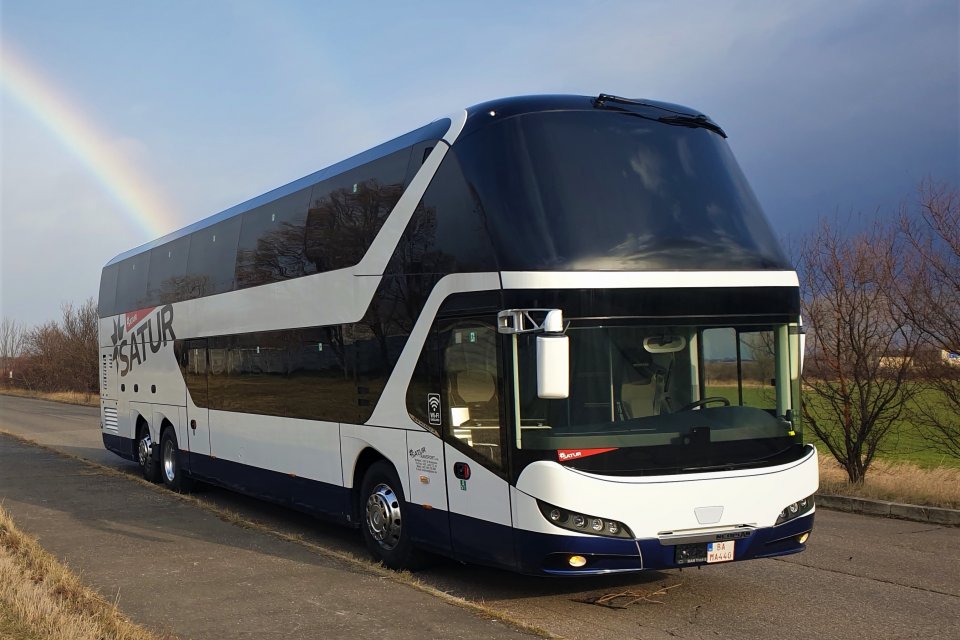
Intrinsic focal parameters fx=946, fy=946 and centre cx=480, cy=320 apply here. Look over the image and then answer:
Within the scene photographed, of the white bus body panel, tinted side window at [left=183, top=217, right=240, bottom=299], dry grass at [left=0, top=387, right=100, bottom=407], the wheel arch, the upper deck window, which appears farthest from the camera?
dry grass at [left=0, top=387, right=100, bottom=407]

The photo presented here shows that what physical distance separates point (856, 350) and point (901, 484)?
6.31ft

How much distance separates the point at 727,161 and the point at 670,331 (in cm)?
190

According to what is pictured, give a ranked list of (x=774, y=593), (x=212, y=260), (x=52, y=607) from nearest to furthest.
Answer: (x=52, y=607) < (x=774, y=593) < (x=212, y=260)

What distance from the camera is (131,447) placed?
17172 millimetres

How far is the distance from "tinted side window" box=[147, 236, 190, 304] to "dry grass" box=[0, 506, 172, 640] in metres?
6.69

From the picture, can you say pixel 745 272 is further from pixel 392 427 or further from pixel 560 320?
pixel 392 427

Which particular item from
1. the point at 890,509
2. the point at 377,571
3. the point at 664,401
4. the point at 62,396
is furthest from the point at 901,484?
the point at 62,396

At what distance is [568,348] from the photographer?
263 inches

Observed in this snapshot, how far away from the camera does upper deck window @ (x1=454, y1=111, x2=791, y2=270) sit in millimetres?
7094

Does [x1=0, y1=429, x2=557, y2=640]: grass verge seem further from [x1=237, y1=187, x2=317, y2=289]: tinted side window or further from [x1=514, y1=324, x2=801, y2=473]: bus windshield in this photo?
[x1=237, y1=187, x2=317, y2=289]: tinted side window

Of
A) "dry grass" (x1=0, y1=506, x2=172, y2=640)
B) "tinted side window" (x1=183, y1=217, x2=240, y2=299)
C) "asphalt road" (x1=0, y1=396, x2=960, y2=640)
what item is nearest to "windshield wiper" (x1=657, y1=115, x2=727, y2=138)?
"asphalt road" (x1=0, y1=396, x2=960, y2=640)

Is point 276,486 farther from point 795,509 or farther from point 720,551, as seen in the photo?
point 795,509

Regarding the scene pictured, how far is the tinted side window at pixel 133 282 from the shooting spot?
16422mm

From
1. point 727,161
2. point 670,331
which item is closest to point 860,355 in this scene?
point 727,161
